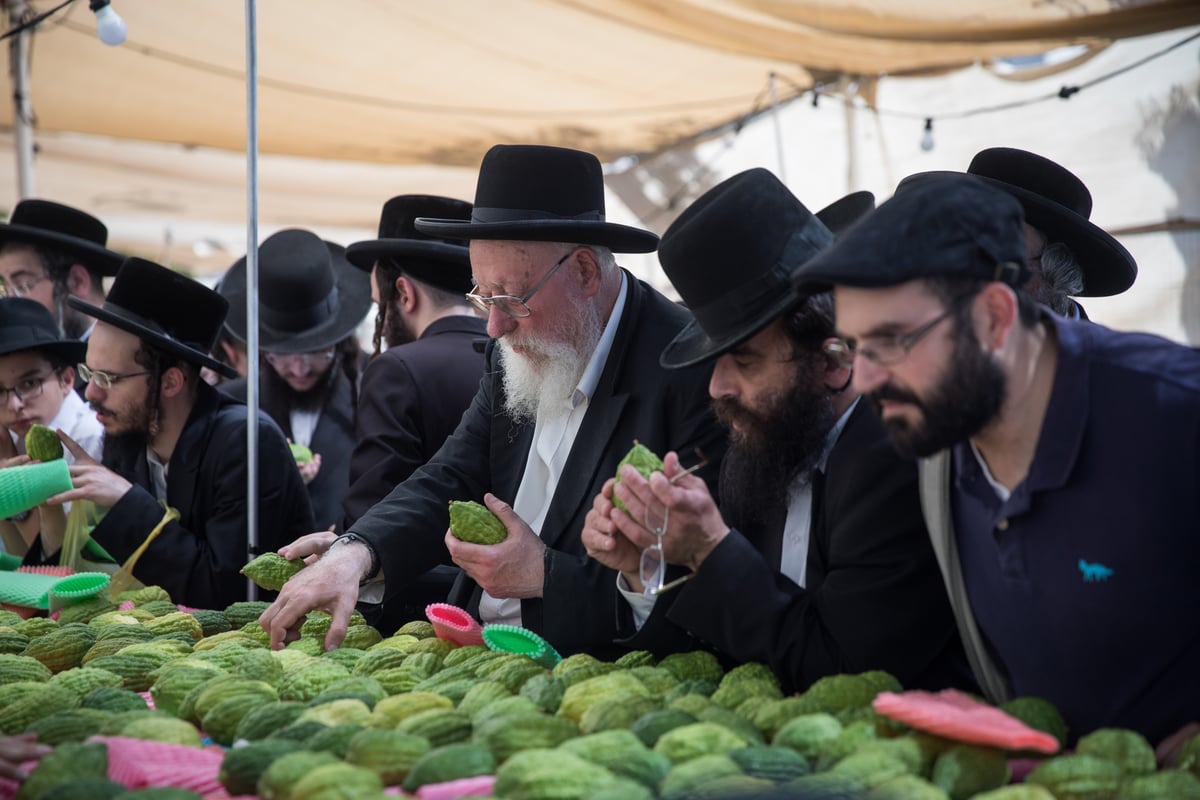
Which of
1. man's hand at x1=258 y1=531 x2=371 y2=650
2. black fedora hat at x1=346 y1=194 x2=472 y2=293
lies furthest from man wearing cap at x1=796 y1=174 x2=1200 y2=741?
black fedora hat at x1=346 y1=194 x2=472 y2=293

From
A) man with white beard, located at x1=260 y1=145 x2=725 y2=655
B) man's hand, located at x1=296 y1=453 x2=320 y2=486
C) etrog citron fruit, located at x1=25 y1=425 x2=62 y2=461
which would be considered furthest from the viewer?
man's hand, located at x1=296 y1=453 x2=320 y2=486

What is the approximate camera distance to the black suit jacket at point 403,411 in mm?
4559

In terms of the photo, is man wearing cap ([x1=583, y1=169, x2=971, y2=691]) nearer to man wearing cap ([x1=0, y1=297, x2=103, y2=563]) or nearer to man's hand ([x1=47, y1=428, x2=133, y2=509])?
man's hand ([x1=47, y1=428, x2=133, y2=509])

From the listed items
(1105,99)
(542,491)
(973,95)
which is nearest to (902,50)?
(973,95)

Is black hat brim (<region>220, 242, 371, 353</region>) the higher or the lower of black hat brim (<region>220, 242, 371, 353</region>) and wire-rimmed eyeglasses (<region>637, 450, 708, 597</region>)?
the higher

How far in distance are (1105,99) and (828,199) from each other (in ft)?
7.48

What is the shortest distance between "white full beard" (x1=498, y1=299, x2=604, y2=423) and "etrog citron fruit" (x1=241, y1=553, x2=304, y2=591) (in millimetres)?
893

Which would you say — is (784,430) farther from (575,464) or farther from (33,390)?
(33,390)

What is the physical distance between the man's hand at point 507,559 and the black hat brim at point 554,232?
2.89ft

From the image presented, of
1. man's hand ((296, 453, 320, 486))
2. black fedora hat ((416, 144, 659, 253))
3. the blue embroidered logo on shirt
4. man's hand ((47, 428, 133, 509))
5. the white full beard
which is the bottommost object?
man's hand ((296, 453, 320, 486))

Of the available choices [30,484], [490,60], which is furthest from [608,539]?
[490,60]

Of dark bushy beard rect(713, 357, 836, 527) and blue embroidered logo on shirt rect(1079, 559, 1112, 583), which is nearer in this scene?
blue embroidered logo on shirt rect(1079, 559, 1112, 583)

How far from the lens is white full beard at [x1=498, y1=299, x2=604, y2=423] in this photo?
12.0 ft

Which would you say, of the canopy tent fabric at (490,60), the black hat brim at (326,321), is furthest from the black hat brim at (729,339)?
the canopy tent fabric at (490,60)
